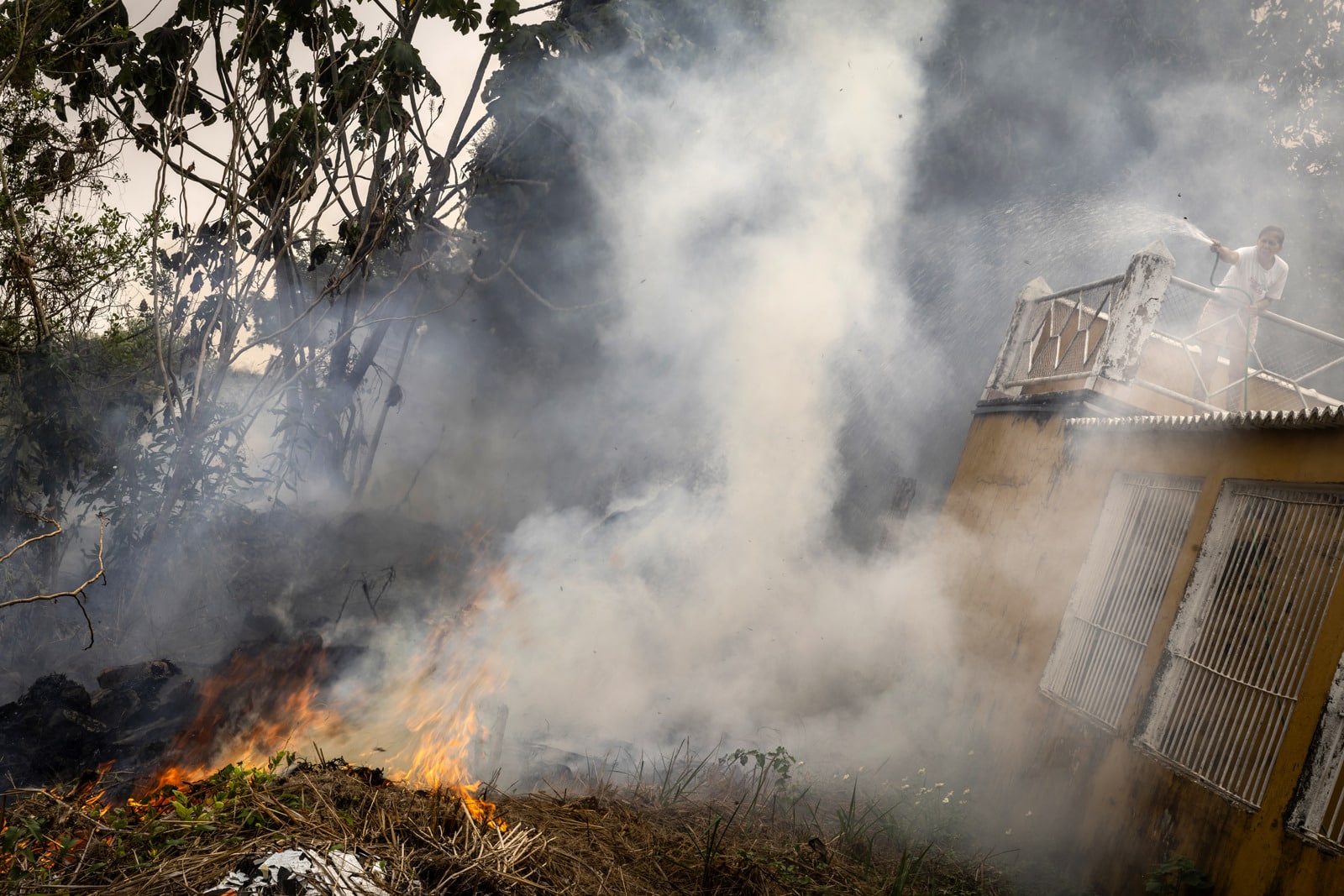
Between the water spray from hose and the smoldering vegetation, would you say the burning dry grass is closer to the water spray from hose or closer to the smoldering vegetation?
the smoldering vegetation

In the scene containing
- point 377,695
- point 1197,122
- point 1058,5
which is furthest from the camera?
point 1197,122

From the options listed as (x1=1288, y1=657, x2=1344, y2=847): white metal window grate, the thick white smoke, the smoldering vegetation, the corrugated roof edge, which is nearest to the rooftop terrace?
the corrugated roof edge

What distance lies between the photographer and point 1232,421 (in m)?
6.30

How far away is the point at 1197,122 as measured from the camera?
1418 cm

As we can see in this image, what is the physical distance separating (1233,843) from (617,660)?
5.18m

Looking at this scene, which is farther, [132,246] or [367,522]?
[367,522]

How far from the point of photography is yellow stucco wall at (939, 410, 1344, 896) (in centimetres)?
514

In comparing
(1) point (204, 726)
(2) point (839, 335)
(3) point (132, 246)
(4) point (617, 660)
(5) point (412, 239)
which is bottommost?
(1) point (204, 726)

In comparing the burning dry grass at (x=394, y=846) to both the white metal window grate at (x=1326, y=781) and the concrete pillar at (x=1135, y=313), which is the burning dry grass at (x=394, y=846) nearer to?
the white metal window grate at (x=1326, y=781)

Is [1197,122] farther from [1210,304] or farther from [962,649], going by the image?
[962,649]

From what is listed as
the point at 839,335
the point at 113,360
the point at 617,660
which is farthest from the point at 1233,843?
the point at 113,360

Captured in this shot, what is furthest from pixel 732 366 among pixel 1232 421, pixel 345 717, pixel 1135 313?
pixel 345 717

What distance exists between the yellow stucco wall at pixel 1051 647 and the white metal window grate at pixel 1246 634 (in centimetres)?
12

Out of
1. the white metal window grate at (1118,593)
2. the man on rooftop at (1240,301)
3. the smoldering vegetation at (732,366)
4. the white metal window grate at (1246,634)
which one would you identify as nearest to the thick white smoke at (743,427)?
the smoldering vegetation at (732,366)
